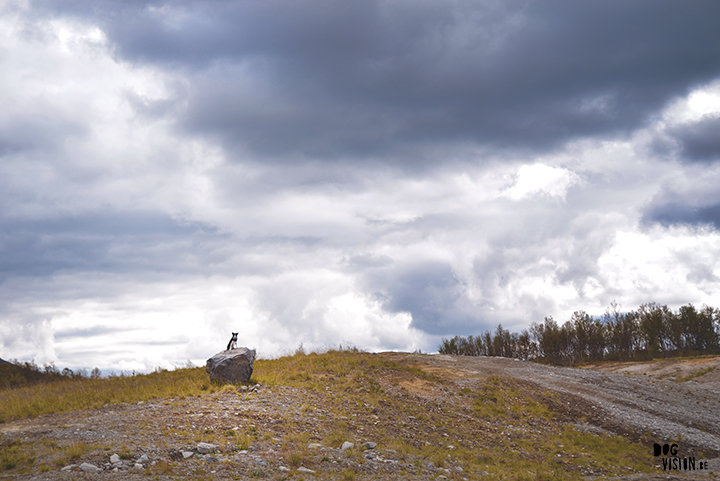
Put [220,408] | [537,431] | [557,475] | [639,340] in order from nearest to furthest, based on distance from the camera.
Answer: [557,475] → [220,408] → [537,431] → [639,340]

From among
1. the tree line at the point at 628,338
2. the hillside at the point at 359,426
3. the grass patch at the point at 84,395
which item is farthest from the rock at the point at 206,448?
the tree line at the point at 628,338

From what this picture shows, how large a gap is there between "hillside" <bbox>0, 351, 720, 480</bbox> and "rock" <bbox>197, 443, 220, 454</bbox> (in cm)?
12

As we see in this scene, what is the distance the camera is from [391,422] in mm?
20141

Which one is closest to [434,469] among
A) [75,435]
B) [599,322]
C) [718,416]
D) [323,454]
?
[323,454]

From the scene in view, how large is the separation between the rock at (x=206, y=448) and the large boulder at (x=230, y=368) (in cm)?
970

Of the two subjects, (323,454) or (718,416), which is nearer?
(323,454)

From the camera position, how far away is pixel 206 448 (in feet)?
45.2

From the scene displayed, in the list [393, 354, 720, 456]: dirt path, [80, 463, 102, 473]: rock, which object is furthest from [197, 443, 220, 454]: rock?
[393, 354, 720, 456]: dirt path

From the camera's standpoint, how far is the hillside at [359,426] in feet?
43.4

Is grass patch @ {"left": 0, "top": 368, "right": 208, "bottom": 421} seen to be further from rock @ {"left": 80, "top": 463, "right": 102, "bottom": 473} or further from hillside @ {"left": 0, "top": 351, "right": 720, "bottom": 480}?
rock @ {"left": 80, "top": 463, "right": 102, "bottom": 473}

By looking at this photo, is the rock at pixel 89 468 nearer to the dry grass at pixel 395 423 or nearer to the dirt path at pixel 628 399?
the dry grass at pixel 395 423

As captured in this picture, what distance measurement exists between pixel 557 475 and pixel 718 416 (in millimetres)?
21676

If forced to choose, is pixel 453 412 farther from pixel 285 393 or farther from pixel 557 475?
pixel 285 393

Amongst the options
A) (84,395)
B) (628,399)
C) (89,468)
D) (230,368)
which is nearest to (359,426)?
(230,368)
